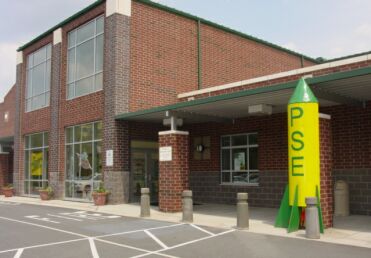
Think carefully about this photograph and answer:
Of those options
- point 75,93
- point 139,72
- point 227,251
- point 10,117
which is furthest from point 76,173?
point 227,251

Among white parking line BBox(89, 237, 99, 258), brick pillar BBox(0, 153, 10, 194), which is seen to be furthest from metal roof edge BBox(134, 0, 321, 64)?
brick pillar BBox(0, 153, 10, 194)

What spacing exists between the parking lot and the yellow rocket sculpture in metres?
1.33

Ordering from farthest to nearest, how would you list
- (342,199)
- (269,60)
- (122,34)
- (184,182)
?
(269,60)
(122,34)
(184,182)
(342,199)

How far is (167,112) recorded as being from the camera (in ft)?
52.4

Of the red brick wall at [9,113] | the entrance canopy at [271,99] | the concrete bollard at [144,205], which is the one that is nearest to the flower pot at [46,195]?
the entrance canopy at [271,99]

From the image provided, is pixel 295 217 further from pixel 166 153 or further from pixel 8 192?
pixel 8 192

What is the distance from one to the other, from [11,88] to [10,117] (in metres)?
2.20

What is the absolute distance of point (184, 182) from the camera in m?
16.1

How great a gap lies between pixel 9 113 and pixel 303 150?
83.9ft

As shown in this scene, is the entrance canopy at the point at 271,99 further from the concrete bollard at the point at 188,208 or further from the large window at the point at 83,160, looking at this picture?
the concrete bollard at the point at 188,208

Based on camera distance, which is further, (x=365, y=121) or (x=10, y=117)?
(x=10, y=117)

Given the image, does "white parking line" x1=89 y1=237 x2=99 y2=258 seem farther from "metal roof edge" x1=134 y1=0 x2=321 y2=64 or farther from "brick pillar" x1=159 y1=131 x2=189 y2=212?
"metal roof edge" x1=134 y1=0 x2=321 y2=64

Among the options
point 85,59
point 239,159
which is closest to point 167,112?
point 239,159

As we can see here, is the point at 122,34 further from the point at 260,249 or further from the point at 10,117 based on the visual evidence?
the point at 10,117
